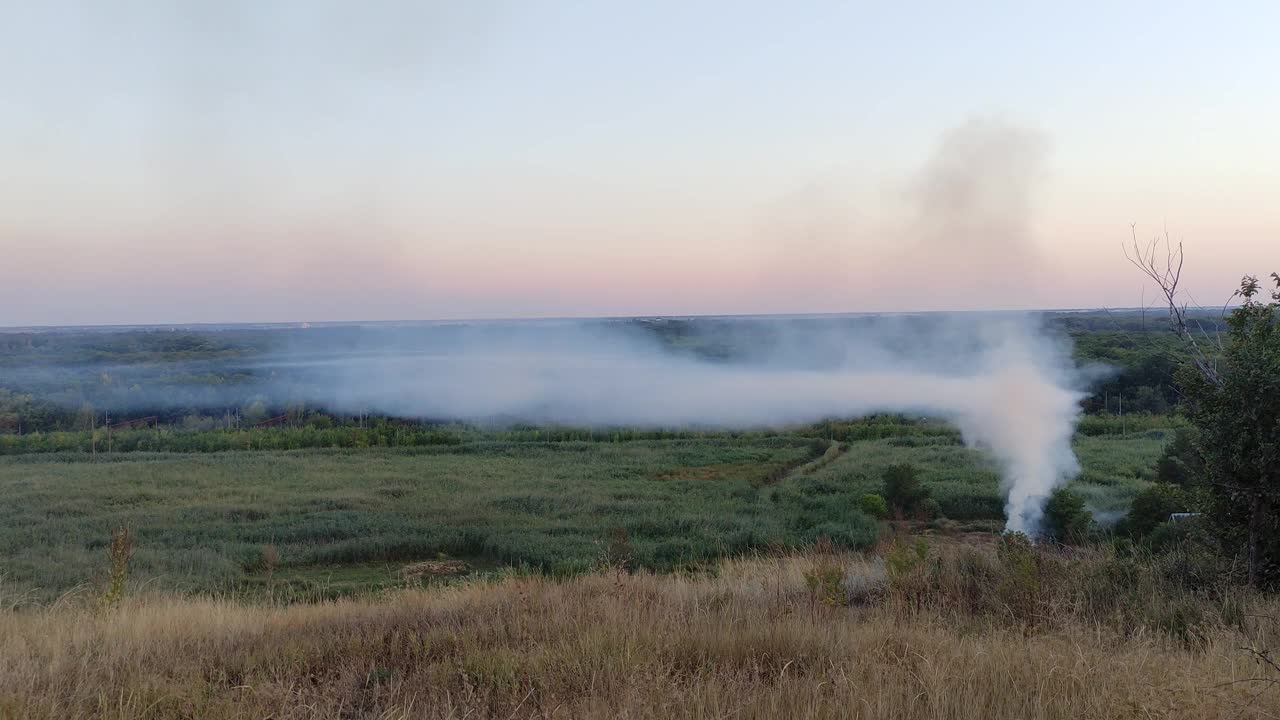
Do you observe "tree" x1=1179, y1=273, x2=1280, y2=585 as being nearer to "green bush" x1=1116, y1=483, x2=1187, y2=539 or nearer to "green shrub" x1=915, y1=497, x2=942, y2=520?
"green bush" x1=1116, y1=483, x2=1187, y2=539

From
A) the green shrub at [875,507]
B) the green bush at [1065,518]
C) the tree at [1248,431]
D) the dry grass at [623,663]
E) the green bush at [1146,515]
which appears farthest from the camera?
the green shrub at [875,507]

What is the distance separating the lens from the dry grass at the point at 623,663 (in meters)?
3.30

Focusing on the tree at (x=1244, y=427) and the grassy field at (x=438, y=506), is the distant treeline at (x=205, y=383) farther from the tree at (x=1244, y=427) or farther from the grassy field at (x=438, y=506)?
the grassy field at (x=438, y=506)

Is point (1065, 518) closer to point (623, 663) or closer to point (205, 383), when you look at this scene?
point (623, 663)

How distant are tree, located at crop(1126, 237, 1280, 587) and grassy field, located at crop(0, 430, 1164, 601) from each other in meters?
7.07

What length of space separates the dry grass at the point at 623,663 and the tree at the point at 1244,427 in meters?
1.05

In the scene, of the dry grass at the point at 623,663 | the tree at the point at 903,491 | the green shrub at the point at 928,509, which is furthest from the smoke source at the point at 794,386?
the dry grass at the point at 623,663

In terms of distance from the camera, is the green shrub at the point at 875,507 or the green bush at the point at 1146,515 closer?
the green bush at the point at 1146,515

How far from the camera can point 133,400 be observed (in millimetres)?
50750

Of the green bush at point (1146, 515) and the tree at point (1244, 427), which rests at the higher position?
the tree at point (1244, 427)

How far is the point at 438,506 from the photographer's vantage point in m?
17.8

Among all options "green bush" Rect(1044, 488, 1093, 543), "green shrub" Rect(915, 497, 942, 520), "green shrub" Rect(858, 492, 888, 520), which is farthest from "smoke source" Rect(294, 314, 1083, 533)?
"green shrub" Rect(858, 492, 888, 520)

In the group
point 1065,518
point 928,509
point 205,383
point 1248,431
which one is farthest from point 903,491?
point 205,383

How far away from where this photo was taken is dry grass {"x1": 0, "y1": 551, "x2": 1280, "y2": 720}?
3.30 meters
